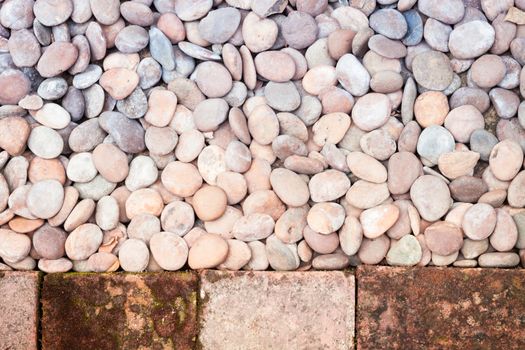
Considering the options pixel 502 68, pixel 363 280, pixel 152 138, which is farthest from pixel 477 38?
pixel 152 138

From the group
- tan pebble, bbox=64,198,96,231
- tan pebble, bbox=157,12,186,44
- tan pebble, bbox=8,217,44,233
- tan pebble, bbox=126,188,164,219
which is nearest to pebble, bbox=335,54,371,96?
tan pebble, bbox=157,12,186,44

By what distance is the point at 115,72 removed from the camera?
4.04 ft

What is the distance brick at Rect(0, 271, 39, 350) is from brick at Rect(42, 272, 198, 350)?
0.8 inches

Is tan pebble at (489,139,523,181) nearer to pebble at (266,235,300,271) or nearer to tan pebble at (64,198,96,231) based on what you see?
pebble at (266,235,300,271)

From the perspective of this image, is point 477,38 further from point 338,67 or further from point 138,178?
point 138,178

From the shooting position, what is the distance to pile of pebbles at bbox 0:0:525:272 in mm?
1206

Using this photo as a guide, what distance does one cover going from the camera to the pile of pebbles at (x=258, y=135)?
1.21m

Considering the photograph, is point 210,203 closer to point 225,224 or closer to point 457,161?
point 225,224

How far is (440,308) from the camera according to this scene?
3.90 feet

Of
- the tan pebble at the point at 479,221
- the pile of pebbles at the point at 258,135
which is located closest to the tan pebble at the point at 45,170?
the pile of pebbles at the point at 258,135

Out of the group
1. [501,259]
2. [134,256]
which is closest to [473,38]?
[501,259]

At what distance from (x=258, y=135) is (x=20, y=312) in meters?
0.55

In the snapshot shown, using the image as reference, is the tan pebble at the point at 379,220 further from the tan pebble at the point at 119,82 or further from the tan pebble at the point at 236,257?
the tan pebble at the point at 119,82

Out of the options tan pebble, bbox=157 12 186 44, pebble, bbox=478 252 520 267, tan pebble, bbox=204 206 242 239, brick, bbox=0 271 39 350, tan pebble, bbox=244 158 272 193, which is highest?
tan pebble, bbox=157 12 186 44
